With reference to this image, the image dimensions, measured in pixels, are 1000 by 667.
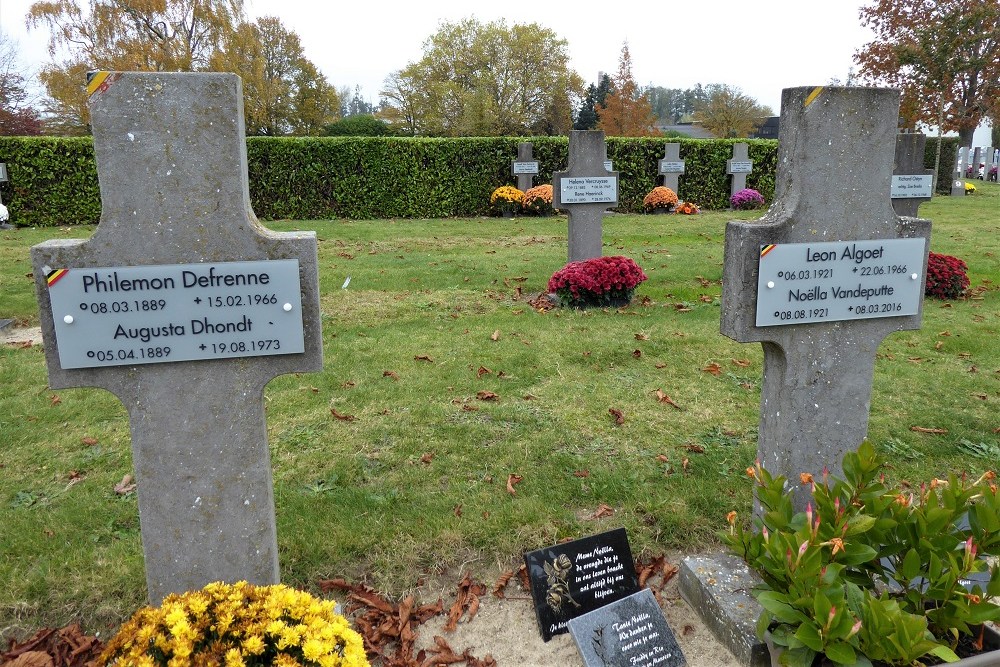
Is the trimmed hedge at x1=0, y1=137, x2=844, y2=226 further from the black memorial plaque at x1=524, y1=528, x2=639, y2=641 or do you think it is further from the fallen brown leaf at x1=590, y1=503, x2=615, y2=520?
the black memorial plaque at x1=524, y1=528, x2=639, y2=641

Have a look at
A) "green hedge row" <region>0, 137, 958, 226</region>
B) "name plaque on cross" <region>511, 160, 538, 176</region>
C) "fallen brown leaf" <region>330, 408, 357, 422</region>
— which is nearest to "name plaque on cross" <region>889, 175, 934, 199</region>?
"fallen brown leaf" <region>330, 408, 357, 422</region>

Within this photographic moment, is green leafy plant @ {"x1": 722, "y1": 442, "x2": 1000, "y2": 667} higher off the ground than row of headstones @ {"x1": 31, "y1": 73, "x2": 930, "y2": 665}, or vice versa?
row of headstones @ {"x1": 31, "y1": 73, "x2": 930, "y2": 665}

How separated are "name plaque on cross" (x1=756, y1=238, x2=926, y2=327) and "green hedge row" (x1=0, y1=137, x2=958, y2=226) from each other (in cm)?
1586

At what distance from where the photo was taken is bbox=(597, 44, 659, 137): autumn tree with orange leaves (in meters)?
48.0

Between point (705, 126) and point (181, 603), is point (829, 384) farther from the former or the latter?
point (705, 126)

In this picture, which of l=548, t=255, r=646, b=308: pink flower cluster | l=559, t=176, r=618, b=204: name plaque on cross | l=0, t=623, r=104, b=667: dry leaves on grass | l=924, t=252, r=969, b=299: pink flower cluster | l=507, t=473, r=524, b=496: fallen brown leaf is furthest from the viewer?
l=559, t=176, r=618, b=204: name plaque on cross

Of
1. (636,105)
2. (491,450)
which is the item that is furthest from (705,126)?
(491,450)

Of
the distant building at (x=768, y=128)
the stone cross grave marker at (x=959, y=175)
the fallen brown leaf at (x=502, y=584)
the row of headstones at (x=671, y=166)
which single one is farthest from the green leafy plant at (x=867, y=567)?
the distant building at (x=768, y=128)

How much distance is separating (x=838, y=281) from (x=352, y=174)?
1726 centimetres

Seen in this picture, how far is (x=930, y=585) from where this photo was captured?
225 cm

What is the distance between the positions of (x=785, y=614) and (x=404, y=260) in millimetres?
9943

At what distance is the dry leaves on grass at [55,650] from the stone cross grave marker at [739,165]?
20732mm

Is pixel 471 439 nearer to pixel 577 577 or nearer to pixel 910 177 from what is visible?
pixel 577 577

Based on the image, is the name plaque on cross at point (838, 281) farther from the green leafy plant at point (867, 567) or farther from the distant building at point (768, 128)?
the distant building at point (768, 128)
